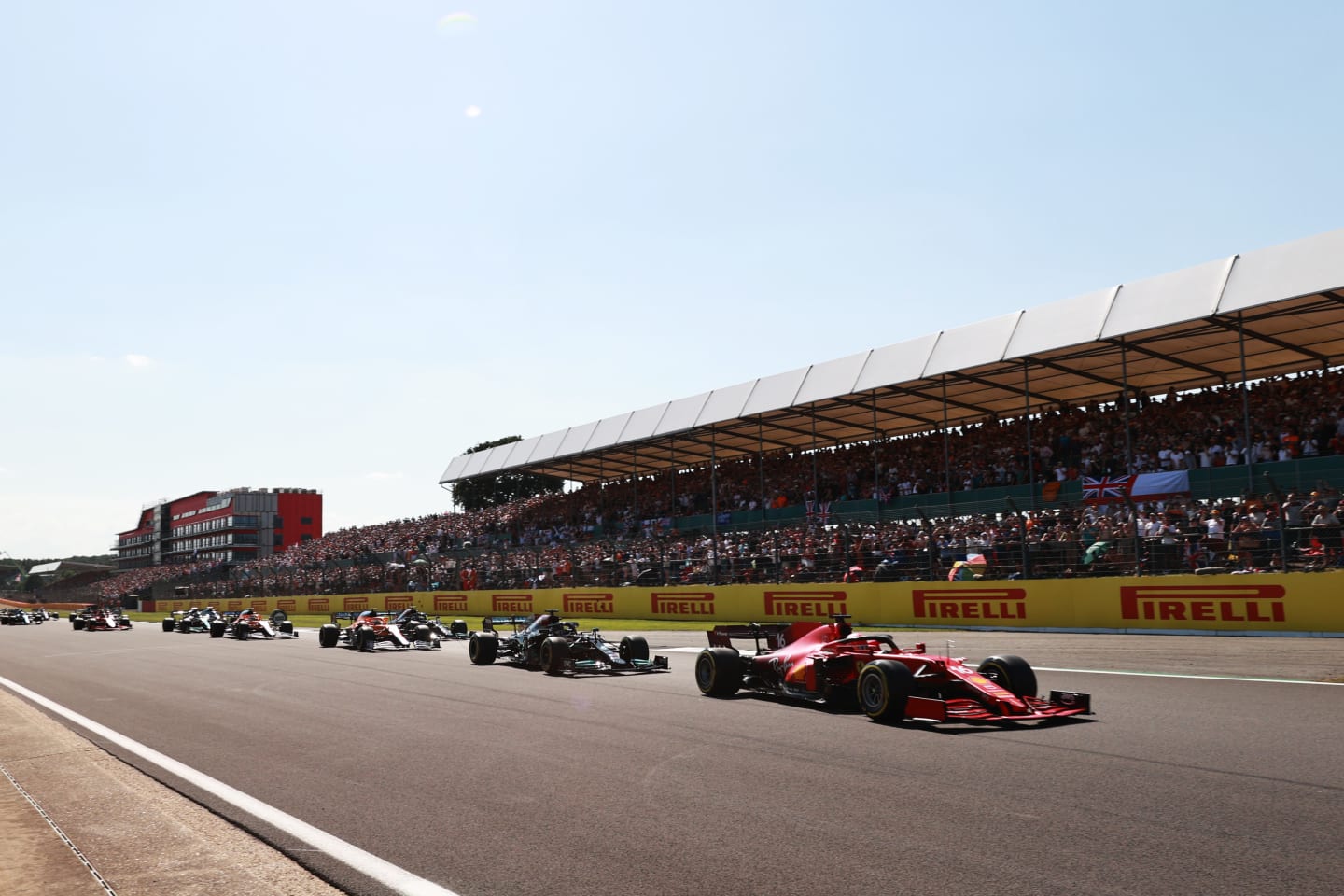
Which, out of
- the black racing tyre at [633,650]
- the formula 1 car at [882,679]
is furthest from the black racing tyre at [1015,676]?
the black racing tyre at [633,650]

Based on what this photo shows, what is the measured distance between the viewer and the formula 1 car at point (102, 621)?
3766 centimetres

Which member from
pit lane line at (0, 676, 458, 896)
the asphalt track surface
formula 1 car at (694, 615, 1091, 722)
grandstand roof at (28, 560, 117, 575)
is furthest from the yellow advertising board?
grandstand roof at (28, 560, 117, 575)

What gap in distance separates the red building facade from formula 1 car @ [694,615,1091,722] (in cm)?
10960

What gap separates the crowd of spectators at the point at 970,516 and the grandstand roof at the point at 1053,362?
0.91 meters

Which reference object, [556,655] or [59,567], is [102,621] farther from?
[59,567]

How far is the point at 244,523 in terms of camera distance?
12025 centimetres

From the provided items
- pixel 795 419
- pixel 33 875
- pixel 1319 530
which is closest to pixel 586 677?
pixel 33 875

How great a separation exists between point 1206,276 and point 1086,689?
13.5 meters

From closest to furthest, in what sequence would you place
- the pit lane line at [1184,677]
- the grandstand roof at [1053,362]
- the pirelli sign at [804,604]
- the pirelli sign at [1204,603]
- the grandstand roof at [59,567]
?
the pit lane line at [1184,677] → the pirelli sign at [1204,603] → the grandstand roof at [1053,362] → the pirelli sign at [804,604] → the grandstand roof at [59,567]

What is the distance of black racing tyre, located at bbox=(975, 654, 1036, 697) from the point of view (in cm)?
937

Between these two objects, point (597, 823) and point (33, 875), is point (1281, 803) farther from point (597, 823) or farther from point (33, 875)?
point (33, 875)

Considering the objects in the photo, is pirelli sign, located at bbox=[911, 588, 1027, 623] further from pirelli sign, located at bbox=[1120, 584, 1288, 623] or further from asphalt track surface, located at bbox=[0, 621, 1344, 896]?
asphalt track surface, located at bbox=[0, 621, 1344, 896]

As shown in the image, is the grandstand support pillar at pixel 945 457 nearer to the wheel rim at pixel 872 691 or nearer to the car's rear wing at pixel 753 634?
the car's rear wing at pixel 753 634

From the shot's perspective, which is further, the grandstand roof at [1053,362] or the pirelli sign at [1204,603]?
the grandstand roof at [1053,362]
